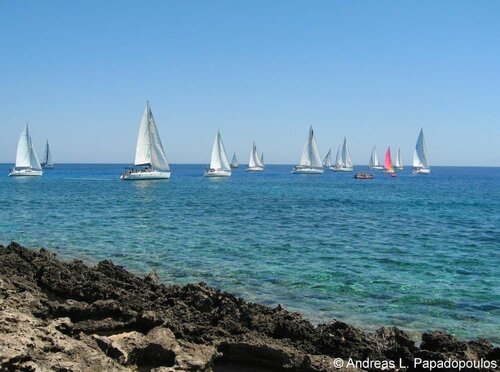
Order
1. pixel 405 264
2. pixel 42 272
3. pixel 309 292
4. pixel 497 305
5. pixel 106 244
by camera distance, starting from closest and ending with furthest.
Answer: pixel 42 272, pixel 497 305, pixel 309 292, pixel 405 264, pixel 106 244

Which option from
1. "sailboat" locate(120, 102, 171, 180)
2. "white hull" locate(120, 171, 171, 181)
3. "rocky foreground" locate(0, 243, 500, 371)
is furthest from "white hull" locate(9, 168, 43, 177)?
"rocky foreground" locate(0, 243, 500, 371)

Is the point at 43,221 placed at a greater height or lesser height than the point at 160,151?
lesser

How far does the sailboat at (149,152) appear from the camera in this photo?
71.8 metres

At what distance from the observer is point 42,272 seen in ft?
36.7

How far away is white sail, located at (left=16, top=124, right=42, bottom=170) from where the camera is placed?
91.0 metres

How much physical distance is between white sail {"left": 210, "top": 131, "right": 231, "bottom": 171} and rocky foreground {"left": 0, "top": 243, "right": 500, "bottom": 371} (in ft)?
280

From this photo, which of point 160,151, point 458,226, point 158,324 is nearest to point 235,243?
point 158,324

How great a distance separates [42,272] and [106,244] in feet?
33.0

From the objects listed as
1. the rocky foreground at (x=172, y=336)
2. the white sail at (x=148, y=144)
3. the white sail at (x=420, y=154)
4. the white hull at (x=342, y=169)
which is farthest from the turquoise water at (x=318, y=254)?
the white hull at (x=342, y=169)

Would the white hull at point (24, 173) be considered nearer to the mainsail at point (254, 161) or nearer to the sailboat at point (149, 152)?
the sailboat at point (149, 152)

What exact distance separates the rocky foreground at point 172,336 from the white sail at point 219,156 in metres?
85.4

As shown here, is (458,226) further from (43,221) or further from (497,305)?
(43,221)

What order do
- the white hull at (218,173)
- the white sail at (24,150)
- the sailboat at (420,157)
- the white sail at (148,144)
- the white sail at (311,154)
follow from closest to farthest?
the white sail at (148,144) → the white sail at (24,150) → the white hull at (218,173) → the white sail at (311,154) → the sailboat at (420,157)

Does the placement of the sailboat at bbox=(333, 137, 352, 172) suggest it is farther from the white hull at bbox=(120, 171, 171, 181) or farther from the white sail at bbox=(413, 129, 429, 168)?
the white hull at bbox=(120, 171, 171, 181)
